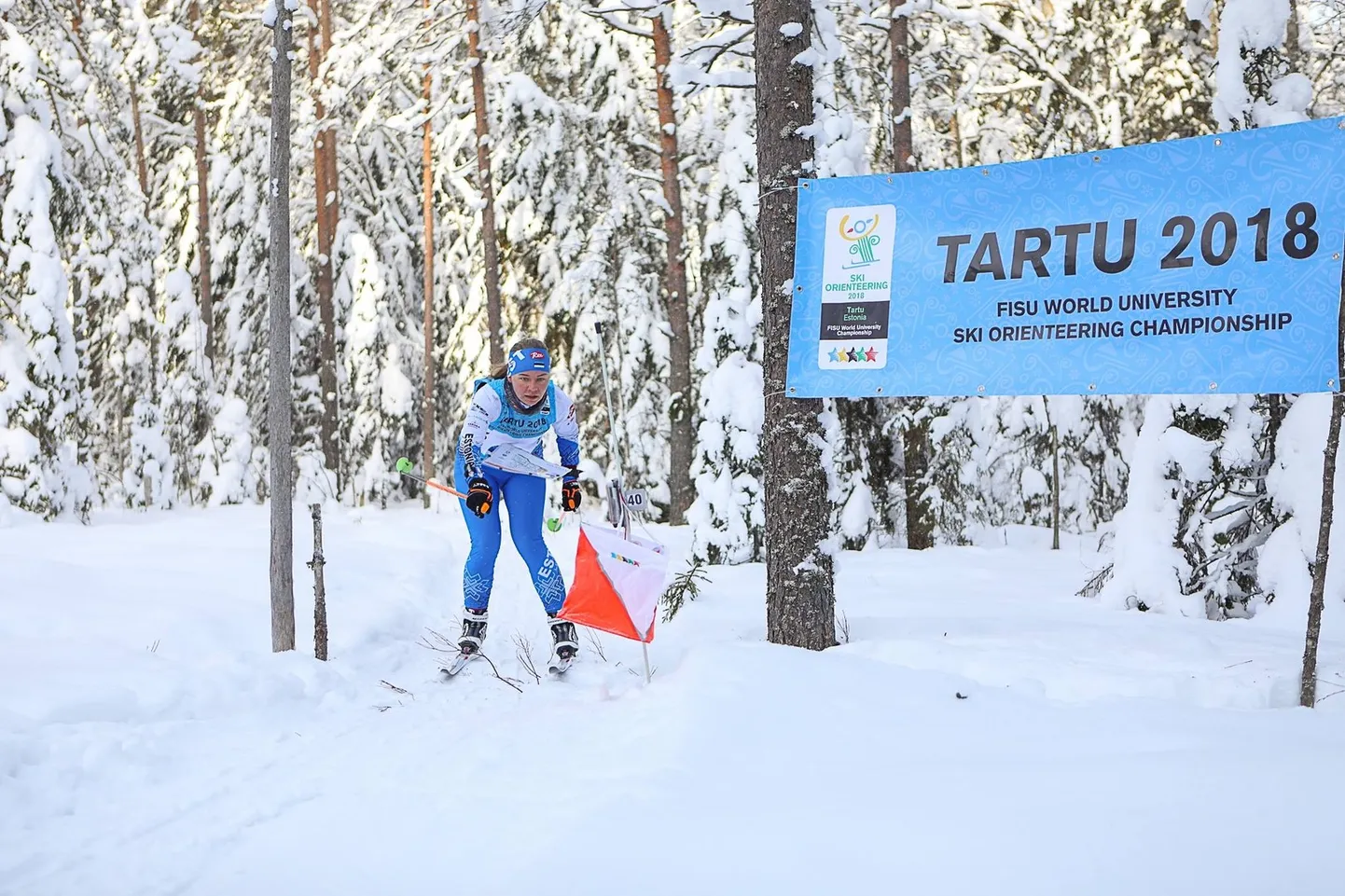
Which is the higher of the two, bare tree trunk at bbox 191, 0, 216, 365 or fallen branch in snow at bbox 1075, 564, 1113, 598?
bare tree trunk at bbox 191, 0, 216, 365

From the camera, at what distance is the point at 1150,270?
4.99m

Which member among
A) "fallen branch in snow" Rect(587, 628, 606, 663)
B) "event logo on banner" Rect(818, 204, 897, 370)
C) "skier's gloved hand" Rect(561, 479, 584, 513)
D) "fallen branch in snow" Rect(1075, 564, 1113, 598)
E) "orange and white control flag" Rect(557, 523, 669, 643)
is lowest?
"fallen branch in snow" Rect(587, 628, 606, 663)

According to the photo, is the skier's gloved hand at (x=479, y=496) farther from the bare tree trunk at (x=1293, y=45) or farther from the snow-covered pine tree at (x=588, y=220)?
the snow-covered pine tree at (x=588, y=220)

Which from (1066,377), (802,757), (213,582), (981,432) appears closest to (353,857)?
(802,757)

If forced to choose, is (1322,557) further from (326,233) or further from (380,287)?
(326,233)

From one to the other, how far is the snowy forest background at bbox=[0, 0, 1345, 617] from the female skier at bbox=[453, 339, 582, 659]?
1962 millimetres

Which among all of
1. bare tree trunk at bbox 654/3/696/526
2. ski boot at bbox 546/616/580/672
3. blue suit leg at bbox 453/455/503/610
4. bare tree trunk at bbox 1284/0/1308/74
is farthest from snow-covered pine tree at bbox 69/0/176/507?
bare tree trunk at bbox 1284/0/1308/74

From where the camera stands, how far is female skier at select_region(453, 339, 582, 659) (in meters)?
6.57

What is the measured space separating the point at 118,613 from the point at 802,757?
183 inches

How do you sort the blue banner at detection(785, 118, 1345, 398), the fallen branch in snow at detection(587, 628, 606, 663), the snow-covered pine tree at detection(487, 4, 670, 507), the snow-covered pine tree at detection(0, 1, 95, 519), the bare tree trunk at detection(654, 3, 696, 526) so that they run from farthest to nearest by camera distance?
1. the snow-covered pine tree at detection(487, 4, 670, 507)
2. the bare tree trunk at detection(654, 3, 696, 526)
3. the snow-covered pine tree at detection(0, 1, 95, 519)
4. the fallen branch in snow at detection(587, 628, 606, 663)
5. the blue banner at detection(785, 118, 1345, 398)

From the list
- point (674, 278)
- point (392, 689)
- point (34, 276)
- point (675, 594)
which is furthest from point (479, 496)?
point (34, 276)

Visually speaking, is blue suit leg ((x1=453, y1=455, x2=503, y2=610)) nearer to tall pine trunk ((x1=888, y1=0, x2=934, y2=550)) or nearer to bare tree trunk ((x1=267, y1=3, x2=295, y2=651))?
bare tree trunk ((x1=267, y1=3, x2=295, y2=651))

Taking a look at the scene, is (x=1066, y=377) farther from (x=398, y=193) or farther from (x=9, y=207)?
(x=398, y=193)

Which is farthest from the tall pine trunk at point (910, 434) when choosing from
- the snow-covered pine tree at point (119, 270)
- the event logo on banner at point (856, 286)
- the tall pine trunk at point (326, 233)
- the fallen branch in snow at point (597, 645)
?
the tall pine trunk at point (326, 233)
